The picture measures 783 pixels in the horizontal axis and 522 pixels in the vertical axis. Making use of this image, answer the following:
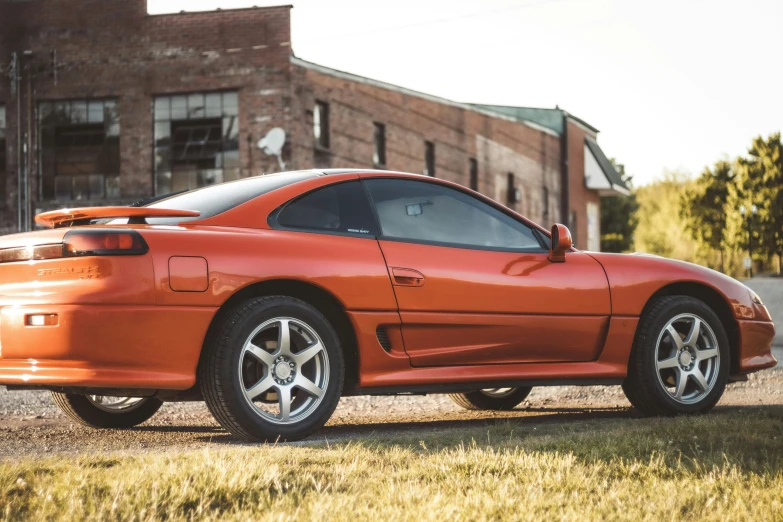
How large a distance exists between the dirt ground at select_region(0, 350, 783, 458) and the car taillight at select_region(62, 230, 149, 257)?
3.22 feet

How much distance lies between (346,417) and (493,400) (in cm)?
117

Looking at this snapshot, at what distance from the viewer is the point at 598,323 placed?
20.3 ft

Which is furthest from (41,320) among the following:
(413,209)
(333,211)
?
(413,209)

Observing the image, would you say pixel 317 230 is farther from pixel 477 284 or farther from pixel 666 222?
pixel 666 222

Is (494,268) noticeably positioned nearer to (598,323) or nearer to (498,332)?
(498,332)

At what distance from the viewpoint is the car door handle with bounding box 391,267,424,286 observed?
5370mm

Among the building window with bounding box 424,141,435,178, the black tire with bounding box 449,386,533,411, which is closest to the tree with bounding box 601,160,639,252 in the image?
the building window with bounding box 424,141,435,178

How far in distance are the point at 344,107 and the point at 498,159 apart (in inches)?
482

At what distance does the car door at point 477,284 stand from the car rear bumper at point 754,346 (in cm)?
116

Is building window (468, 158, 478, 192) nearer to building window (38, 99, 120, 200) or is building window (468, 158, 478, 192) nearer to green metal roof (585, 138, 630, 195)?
green metal roof (585, 138, 630, 195)

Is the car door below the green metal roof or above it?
below

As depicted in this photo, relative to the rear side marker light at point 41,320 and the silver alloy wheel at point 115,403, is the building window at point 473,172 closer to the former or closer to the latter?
the silver alloy wheel at point 115,403

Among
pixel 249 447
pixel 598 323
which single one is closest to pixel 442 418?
pixel 598 323

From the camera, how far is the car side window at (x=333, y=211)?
210 inches
